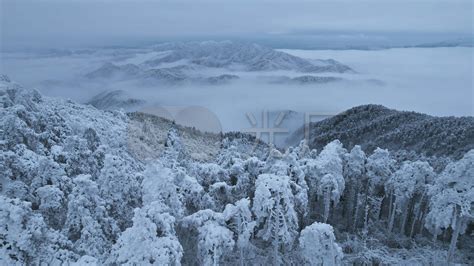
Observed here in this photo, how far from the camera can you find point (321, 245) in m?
16.0

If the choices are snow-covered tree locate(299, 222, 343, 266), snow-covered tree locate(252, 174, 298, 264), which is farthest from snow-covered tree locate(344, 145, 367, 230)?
snow-covered tree locate(299, 222, 343, 266)

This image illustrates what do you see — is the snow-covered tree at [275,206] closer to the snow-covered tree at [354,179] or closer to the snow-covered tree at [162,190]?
the snow-covered tree at [162,190]

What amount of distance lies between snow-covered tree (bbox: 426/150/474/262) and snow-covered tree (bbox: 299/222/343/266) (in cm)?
823

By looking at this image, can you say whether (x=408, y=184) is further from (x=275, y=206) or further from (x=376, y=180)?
(x=275, y=206)

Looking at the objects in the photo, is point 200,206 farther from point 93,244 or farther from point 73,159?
point 73,159

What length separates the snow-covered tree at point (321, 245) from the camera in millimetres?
15823

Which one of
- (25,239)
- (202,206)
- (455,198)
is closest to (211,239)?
(202,206)

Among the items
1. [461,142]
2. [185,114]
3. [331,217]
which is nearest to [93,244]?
[331,217]

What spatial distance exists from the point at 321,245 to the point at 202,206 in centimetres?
626

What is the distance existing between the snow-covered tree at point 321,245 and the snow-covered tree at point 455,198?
324 inches

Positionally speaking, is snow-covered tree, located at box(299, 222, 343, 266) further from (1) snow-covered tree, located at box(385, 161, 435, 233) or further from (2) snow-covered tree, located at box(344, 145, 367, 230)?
(2) snow-covered tree, located at box(344, 145, 367, 230)

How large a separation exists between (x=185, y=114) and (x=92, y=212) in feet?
243

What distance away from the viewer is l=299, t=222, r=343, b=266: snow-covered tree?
15.8 m

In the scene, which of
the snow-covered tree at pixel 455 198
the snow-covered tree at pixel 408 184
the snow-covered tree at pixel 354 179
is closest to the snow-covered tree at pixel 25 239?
the snow-covered tree at pixel 455 198
